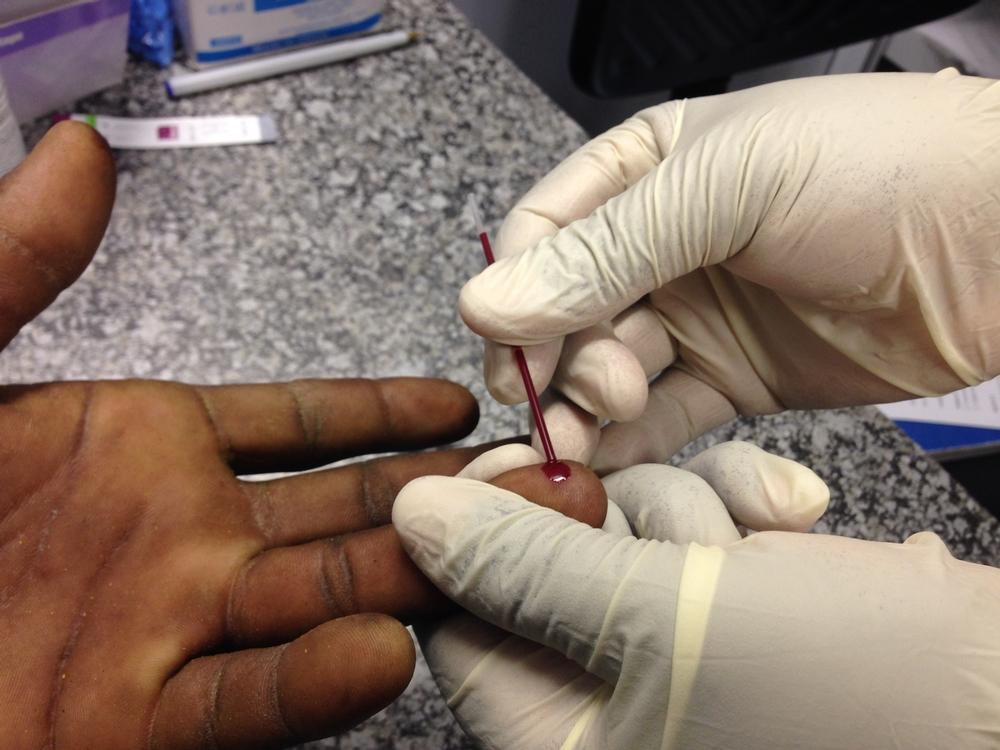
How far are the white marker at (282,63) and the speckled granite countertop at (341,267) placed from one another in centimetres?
2

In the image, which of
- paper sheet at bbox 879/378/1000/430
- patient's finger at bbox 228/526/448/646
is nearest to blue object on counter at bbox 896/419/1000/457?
paper sheet at bbox 879/378/1000/430

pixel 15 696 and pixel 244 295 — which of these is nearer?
pixel 15 696

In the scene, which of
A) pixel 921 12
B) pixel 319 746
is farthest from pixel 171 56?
pixel 921 12

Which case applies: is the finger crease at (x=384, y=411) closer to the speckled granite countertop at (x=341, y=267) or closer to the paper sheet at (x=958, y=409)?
the speckled granite countertop at (x=341, y=267)

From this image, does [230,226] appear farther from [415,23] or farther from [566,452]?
[566,452]

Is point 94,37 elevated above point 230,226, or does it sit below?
above

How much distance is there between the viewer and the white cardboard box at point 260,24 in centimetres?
124

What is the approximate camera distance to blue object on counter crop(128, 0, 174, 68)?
1.26 m

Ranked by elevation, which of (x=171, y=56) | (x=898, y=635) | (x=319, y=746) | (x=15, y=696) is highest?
(x=171, y=56)

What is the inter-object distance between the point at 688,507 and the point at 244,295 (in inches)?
28.0

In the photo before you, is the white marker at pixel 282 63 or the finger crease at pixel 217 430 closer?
the finger crease at pixel 217 430

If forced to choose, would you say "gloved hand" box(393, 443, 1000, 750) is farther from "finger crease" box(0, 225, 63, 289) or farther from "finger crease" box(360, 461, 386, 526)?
"finger crease" box(0, 225, 63, 289)

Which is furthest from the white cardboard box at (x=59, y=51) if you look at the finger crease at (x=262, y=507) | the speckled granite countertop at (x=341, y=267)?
the finger crease at (x=262, y=507)

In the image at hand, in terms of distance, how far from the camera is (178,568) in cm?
73
